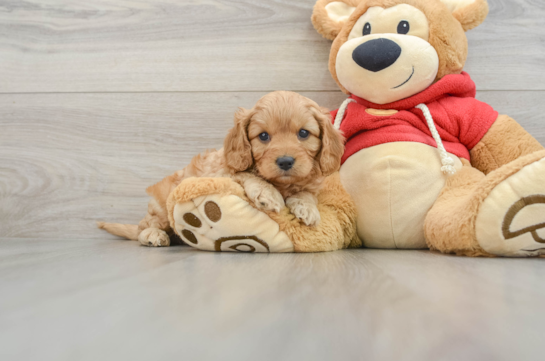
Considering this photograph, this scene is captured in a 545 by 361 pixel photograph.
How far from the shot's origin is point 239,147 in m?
1.11

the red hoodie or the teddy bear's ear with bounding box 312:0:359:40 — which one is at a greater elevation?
the teddy bear's ear with bounding box 312:0:359:40

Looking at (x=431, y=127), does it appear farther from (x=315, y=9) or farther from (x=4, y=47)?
(x=4, y=47)

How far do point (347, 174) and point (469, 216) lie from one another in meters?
0.40

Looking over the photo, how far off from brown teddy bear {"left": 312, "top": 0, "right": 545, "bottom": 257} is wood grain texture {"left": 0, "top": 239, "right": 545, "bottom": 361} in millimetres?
325

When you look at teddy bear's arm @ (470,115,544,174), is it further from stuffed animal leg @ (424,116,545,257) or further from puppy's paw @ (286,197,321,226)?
puppy's paw @ (286,197,321,226)

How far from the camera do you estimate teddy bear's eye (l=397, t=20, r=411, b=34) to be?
47.3 inches

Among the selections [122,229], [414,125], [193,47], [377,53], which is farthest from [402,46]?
[122,229]

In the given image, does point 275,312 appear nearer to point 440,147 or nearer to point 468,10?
point 440,147

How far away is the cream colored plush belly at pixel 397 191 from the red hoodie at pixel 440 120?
4cm

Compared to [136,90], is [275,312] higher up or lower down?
lower down

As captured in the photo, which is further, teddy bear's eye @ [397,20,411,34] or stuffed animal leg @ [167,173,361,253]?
teddy bear's eye @ [397,20,411,34]

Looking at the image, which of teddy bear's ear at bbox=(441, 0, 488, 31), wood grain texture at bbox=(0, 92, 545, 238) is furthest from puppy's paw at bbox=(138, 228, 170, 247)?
teddy bear's ear at bbox=(441, 0, 488, 31)

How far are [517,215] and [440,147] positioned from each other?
35 centimetres

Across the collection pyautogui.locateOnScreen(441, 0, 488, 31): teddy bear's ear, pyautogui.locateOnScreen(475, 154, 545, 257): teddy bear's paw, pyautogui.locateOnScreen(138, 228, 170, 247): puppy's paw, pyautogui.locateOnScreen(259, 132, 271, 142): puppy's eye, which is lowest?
pyautogui.locateOnScreen(138, 228, 170, 247): puppy's paw
